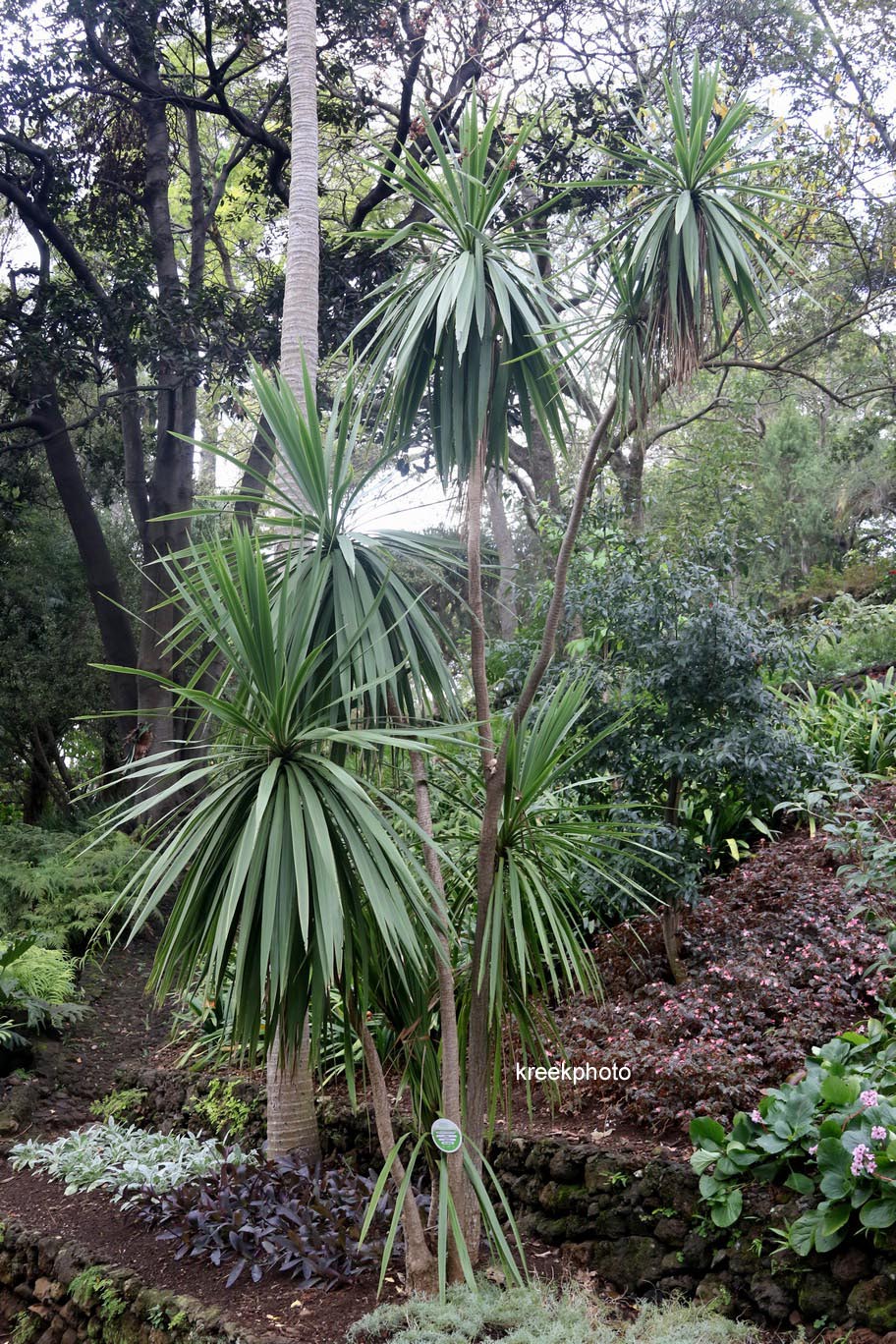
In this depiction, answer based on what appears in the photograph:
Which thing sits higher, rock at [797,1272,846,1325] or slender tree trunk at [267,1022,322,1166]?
rock at [797,1272,846,1325]

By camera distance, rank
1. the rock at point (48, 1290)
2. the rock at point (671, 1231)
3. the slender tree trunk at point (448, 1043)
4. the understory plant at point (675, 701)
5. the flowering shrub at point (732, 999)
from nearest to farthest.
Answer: the slender tree trunk at point (448, 1043)
the rock at point (671, 1231)
the flowering shrub at point (732, 999)
the rock at point (48, 1290)
the understory plant at point (675, 701)

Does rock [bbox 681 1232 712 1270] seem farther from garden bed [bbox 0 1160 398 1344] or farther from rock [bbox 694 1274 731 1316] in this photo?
garden bed [bbox 0 1160 398 1344]

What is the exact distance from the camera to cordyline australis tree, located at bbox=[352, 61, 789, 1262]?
10.8ft

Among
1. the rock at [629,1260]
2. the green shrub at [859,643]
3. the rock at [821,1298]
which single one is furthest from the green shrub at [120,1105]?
the green shrub at [859,643]

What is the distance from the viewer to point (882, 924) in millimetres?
4379

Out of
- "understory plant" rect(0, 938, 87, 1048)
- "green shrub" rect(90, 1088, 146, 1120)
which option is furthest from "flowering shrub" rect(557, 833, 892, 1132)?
"understory plant" rect(0, 938, 87, 1048)

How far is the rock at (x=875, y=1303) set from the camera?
308cm

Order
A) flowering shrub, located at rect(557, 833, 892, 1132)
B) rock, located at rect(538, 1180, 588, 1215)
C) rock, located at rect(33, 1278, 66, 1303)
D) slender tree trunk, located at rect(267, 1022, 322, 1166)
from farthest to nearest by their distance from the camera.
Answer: slender tree trunk, located at rect(267, 1022, 322, 1166) → rock, located at rect(33, 1278, 66, 1303) → flowering shrub, located at rect(557, 833, 892, 1132) → rock, located at rect(538, 1180, 588, 1215)

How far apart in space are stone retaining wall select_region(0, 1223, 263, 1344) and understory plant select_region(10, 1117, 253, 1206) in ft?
1.06

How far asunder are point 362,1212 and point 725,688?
9.26 feet

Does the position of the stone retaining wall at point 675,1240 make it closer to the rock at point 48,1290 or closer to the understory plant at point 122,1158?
the understory plant at point 122,1158

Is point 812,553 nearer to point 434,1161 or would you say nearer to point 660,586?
point 660,586

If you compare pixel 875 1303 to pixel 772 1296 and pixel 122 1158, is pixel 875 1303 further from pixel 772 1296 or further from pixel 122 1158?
pixel 122 1158

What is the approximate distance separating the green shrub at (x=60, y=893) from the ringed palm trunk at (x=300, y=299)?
346 cm
